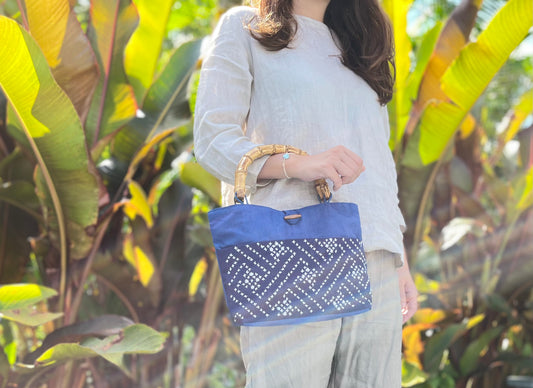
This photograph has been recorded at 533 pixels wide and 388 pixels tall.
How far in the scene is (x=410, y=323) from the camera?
2.68 m

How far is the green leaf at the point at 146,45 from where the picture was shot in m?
2.21

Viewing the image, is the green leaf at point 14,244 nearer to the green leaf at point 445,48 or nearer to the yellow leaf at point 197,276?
the yellow leaf at point 197,276

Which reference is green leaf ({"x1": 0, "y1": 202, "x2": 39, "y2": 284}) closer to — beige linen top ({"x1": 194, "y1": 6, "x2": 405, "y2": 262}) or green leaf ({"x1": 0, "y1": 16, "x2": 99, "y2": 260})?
green leaf ({"x1": 0, "y1": 16, "x2": 99, "y2": 260})

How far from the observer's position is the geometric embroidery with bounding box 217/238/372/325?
851 mm

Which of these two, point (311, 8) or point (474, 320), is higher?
point (311, 8)

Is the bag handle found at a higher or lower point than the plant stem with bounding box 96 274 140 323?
higher

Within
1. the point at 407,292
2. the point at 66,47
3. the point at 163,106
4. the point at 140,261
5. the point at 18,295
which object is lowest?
the point at 140,261

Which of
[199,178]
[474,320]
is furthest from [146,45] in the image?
[474,320]

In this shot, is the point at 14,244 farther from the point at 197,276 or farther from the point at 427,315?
the point at 427,315

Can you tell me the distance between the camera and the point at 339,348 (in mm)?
970

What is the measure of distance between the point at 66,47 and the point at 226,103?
1120 mm

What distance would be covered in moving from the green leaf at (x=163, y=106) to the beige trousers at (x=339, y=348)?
129 cm

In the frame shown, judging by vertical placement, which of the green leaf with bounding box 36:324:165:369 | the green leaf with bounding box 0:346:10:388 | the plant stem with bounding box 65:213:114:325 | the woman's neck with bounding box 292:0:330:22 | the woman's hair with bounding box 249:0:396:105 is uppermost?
the woman's neck with bounding box 292:0:330:22

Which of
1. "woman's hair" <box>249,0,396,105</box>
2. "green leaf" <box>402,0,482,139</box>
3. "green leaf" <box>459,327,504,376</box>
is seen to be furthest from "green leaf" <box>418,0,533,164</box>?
"woman's hair" <box>249,0,396,105</box>
